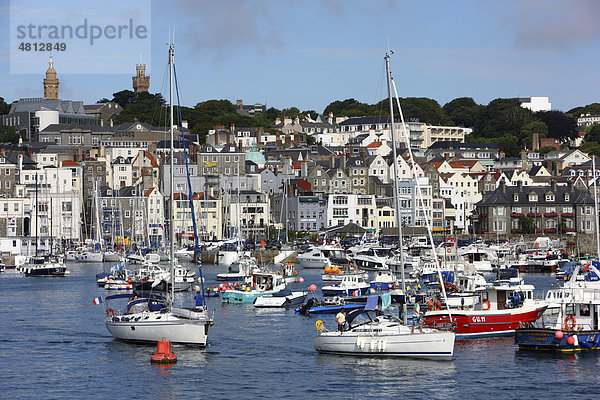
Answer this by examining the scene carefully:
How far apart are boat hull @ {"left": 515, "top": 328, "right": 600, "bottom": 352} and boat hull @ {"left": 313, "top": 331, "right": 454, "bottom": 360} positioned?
13.7 ft

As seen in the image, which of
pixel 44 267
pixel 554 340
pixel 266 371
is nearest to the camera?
pixel 266 371

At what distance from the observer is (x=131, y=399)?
112ft

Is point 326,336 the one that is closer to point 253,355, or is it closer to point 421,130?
point 253,355

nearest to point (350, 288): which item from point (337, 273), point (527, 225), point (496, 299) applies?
point (337, 273)

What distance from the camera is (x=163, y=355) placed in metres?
38.9

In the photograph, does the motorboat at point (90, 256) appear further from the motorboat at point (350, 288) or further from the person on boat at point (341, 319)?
the person on boat at point (341, 319)

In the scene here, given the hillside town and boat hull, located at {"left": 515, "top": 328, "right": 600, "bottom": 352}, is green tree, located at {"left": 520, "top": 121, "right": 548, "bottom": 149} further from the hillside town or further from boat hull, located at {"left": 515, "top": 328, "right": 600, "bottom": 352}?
boat hull, located at {"left": 515, "top": 328, "right": 600, "bottom": 352}

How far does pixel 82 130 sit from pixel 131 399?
422 ft

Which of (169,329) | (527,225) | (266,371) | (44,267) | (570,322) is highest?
(527,225)

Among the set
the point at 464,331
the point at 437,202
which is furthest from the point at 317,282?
the point at 437,202

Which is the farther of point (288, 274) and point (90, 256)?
point (90, 256)

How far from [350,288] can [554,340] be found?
24.0 m

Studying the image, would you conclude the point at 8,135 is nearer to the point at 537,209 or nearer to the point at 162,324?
the point at 537,209

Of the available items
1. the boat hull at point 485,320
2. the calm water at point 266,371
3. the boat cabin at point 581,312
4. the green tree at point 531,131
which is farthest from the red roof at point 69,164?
the boat cabin at point 581,312
